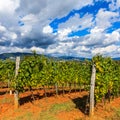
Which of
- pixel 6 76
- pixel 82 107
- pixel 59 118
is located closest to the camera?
pixel 59 118

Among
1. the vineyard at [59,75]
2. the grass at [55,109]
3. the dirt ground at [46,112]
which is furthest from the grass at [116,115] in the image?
the grass at [55,109]

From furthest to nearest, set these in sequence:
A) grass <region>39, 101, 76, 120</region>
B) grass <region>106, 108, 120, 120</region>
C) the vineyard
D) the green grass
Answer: the vineyard < the green grass < grass <region>106, 108, 120, 120</region> < grass <region>39, 101, 76, 120</region>

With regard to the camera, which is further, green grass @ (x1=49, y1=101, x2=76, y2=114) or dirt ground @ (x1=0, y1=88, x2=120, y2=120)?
green grass @ (x1=49, y1=101, x2=76, y2=114)

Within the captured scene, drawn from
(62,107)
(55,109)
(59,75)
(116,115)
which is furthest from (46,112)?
(59,75)

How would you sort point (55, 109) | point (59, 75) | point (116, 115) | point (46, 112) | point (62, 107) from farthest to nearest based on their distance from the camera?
point (59, 75), point (62, 107), point (55, 109), point (46, 112), point (116, 115)

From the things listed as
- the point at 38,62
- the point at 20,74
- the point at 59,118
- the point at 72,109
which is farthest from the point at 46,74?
the point at 59,118

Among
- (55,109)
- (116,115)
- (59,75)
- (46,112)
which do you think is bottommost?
(116,115)

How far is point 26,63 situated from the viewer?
1362 inches

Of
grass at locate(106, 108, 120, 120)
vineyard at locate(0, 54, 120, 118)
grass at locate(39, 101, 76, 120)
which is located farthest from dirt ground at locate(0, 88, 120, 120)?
vineyard at locate(0, 54, 120, 118)

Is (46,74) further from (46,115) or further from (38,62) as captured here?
(46,115)

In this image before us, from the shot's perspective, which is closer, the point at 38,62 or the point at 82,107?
the point at 82,107

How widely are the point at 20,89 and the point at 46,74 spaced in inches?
403

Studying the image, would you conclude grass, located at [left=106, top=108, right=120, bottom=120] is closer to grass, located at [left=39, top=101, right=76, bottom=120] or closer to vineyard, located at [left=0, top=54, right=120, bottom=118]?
vineyard, located at [left=0, top=54, right=120, bottom=118]

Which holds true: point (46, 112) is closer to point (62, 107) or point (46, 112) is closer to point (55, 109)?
point (55, 109)
